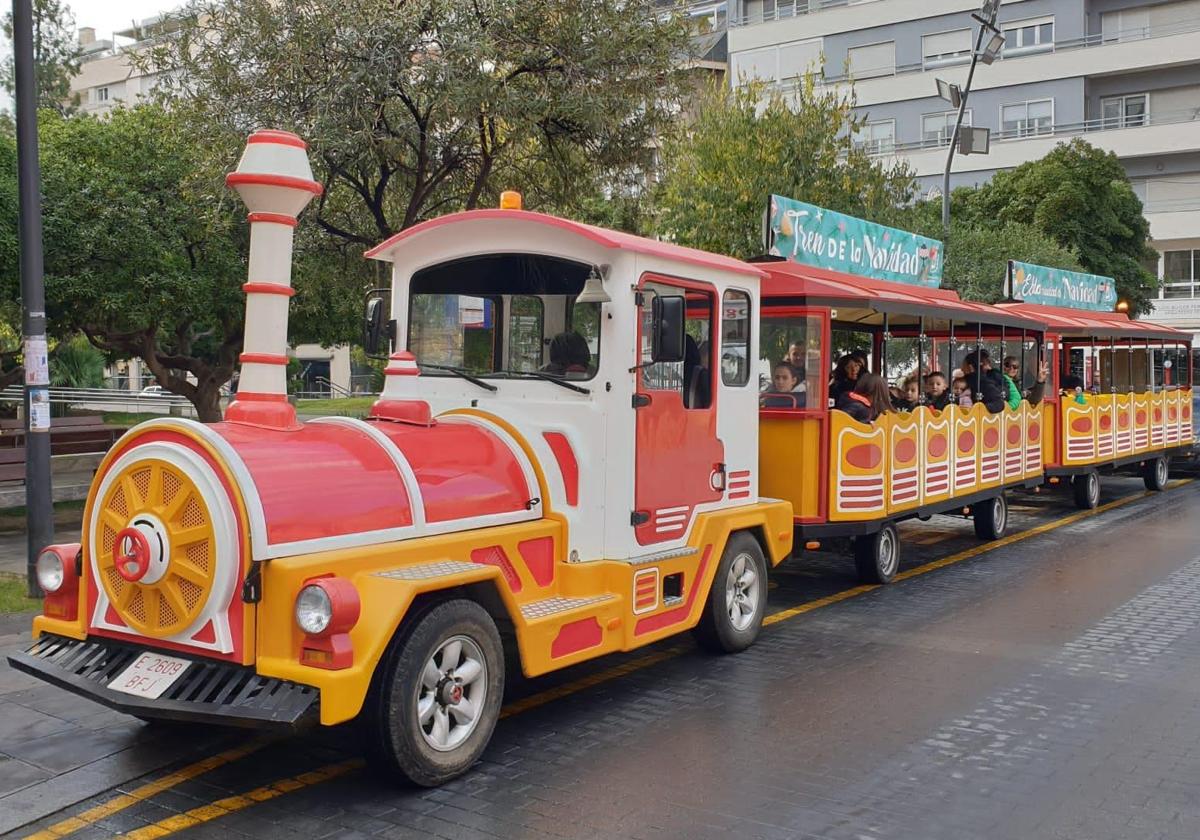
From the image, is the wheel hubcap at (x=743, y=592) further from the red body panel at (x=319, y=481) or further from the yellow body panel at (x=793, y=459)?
the red body panel at (x=319, y=481)

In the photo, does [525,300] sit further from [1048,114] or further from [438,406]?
[1048,114]

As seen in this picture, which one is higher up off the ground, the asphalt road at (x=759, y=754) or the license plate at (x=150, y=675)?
the license plate at (x=150, y=675)

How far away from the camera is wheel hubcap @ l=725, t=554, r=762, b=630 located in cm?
736

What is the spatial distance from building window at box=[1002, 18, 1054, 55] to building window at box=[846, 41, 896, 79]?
4.02 m

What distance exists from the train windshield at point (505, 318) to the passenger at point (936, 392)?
21.2ft

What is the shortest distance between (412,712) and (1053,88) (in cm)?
4167

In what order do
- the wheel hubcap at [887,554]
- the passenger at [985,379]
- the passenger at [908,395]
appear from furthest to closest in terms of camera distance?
the passenger at [985,379], the passenger at [908,395], the wheel hubcap at [887,554]

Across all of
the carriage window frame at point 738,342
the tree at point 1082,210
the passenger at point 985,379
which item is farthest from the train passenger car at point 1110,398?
the tree at point 1082,210

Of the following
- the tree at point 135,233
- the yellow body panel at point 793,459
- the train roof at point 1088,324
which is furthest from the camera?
the train roof at point 1088,324

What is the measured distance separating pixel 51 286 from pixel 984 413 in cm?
1026

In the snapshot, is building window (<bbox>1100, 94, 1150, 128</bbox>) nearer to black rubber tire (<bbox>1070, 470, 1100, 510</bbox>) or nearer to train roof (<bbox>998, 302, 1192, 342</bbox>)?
train roof (<bbox>998, 302, 1192, 342</bbox>)

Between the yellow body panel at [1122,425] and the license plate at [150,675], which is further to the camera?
the yellow body panel at [1122,425]

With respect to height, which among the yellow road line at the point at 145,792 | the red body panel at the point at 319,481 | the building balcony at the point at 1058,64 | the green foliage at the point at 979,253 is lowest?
the yellow road line at the point at 145,792

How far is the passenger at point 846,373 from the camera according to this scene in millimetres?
10477
